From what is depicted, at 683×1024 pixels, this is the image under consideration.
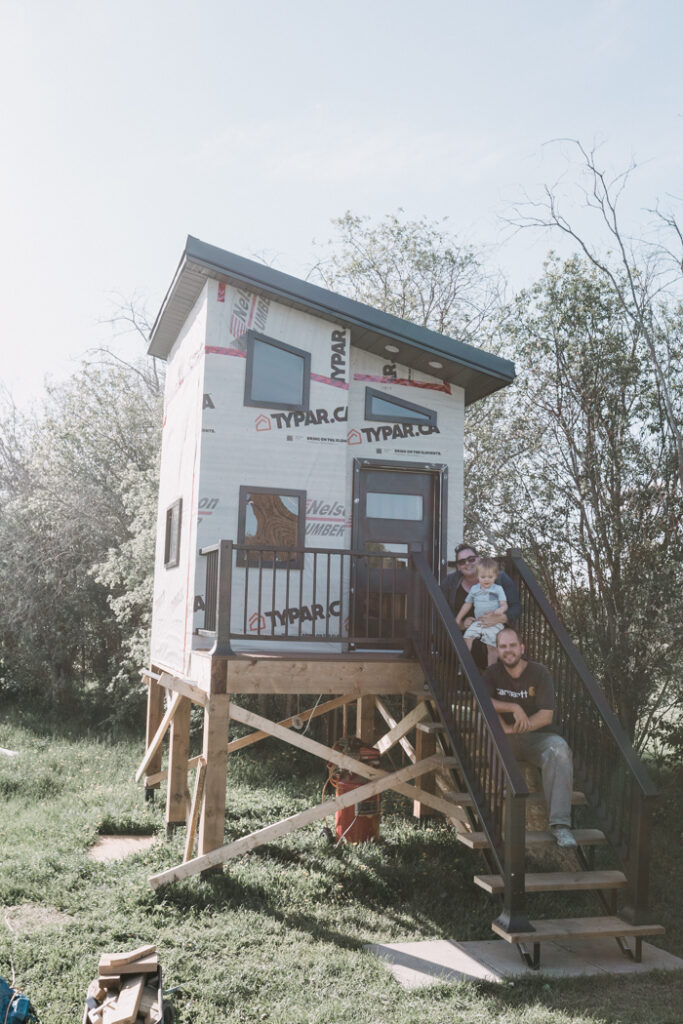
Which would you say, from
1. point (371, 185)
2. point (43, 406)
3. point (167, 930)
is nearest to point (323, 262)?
point (371, 185)

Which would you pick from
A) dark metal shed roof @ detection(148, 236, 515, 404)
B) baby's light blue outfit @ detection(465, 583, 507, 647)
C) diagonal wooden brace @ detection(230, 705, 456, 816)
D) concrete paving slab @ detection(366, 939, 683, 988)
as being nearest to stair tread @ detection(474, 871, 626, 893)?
concrete paving slab @ detection(366, 939, 683, 988)

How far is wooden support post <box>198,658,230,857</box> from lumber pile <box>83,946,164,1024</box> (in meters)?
1.97

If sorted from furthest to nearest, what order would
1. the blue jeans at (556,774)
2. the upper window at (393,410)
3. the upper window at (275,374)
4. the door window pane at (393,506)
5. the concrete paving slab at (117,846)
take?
the upper window at (393,410)
the door window pane at (393,506)
the upper window at (275,374)
the concrete paving slab at (117,846)
the blue jeans at (556,774)

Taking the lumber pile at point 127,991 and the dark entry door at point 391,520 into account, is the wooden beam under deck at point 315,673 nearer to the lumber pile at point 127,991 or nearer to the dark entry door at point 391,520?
the dark entry door at point 391,520

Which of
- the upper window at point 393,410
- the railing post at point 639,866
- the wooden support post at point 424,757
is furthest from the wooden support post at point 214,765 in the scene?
the upper window at point 393,410

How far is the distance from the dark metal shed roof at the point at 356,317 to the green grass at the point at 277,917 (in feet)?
17.9

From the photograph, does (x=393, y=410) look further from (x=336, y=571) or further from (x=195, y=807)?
(x=195, y=807)

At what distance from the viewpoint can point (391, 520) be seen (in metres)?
9.38

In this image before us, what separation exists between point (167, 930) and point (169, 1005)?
1.25 meters

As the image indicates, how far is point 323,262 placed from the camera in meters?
19.1

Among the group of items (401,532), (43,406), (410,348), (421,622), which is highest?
(43,406)

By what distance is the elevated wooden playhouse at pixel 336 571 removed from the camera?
21.1 ft

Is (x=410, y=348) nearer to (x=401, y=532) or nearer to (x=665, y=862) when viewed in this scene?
(x=401, y=532)

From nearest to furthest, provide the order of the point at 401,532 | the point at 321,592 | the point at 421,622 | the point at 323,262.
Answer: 1. the point at 421,622
2. the point at 321,592
3. the point at 401,532
4. the point at 323,262
